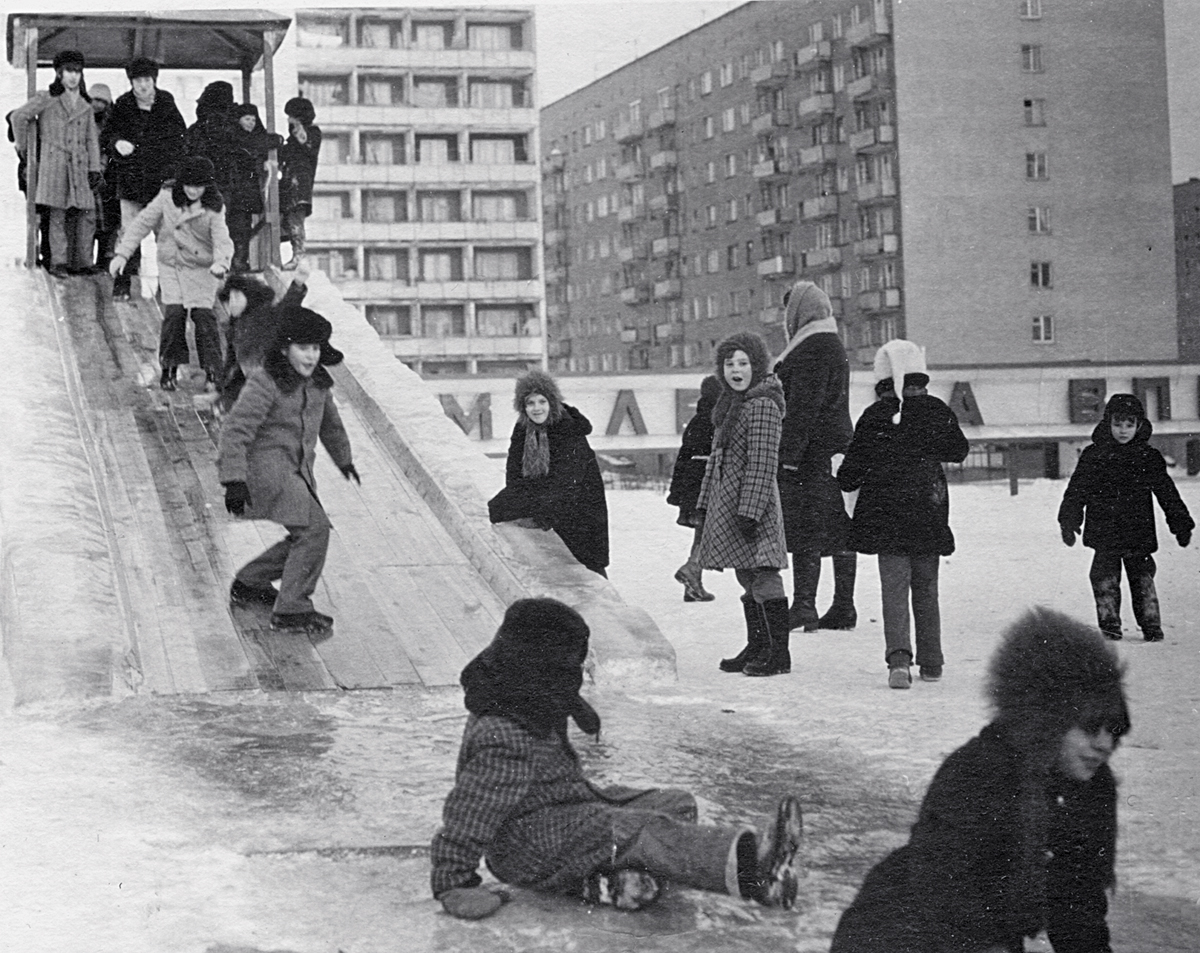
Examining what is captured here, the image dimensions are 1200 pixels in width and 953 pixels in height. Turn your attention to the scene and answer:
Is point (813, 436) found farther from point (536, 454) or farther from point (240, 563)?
point (240, 563)

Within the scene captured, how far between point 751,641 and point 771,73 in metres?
31.5

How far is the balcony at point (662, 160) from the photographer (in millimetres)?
39469

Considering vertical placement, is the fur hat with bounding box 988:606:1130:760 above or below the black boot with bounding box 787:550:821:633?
above

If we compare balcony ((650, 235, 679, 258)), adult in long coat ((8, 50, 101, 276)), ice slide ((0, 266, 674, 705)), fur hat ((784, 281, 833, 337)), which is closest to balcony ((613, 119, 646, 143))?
balcony ((650, 235, 679, 258))

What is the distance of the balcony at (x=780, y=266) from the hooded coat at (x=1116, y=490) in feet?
103

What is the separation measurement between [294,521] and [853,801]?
214cm

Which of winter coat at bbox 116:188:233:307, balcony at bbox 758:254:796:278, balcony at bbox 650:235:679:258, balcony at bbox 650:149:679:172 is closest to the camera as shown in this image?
winter coat at bbox 116:188:233:307

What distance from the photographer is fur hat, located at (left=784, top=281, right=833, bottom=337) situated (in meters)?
5.50

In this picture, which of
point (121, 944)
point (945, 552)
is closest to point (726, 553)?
point (945, 552)

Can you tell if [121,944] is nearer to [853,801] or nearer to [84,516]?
[853,801]

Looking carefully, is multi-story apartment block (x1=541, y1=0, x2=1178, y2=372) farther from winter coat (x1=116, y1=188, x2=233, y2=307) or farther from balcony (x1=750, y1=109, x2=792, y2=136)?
winter coat (x1=116, y1=188, x2=233, y2=307)

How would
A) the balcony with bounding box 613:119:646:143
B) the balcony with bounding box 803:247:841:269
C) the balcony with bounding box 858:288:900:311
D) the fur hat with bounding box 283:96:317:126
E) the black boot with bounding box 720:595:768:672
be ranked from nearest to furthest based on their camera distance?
the black boot with bounding box 720:595:768:672, the fur hat with bounding box 283:96:317:126, the balcony with bounding box 858:288:900:311, the balcony with bounding box 803:247:841:269, the balcony with bounding box 613:119:646:143

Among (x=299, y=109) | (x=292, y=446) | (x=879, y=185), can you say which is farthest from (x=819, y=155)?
(x=292, y=446)

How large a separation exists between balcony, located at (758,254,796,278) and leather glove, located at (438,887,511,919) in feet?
113
